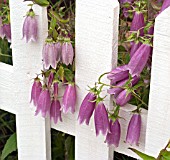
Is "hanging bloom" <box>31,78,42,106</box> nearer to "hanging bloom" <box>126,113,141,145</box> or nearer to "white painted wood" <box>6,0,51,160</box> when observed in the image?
"white painted wood" <box>6,0,51,160</box>

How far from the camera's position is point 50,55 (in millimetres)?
1584

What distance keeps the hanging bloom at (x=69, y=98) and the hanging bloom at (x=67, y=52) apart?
9cm

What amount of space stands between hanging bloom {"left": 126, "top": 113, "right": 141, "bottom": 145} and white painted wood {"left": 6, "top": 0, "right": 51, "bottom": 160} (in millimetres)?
353

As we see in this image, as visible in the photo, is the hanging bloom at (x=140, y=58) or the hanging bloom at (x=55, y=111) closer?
the hanging bloom at (x=140, y=58)

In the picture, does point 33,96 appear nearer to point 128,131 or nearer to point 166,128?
point 128,131

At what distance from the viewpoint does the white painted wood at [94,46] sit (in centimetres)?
153

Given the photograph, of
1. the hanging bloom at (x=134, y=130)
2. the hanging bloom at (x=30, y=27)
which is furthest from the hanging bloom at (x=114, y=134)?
the hanging bloom at (x=30, y=27)

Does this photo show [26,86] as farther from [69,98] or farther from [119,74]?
[119,74]

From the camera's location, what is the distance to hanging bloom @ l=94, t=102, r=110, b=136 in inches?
59.8

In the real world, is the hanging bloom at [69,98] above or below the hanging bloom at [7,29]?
below

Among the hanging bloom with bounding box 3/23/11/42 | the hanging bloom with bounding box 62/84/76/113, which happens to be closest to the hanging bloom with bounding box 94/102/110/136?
the hanging bloom with bounding box 62/84/76/113

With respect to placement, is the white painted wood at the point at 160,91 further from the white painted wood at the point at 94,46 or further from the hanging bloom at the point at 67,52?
the hanging bloom at the point at 67,52

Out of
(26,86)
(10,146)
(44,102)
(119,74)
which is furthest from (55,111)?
(10,146)

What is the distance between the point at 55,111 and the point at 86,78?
144mm
